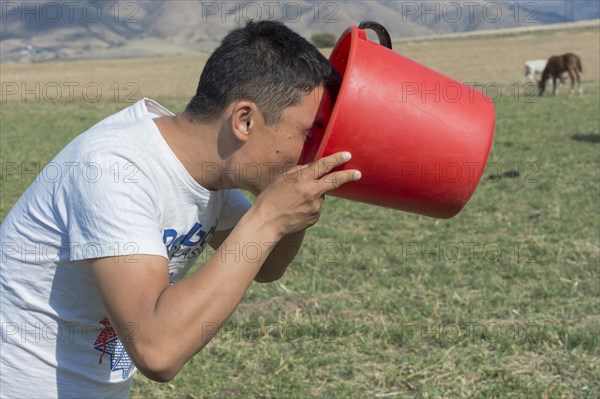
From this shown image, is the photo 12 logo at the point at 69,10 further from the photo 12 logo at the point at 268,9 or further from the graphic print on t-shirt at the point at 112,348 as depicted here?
the graphic print on t-shirt at the point at 112,348

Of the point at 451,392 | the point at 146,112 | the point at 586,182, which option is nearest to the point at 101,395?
the point at 146,112

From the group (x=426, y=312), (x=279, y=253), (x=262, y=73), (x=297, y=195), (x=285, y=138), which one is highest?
(x=262, y=73)

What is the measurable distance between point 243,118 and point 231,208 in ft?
1.65

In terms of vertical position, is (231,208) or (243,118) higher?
(243,118)

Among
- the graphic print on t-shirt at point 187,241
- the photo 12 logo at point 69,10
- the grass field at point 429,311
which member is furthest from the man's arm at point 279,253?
the photo 12 logo at point 69,10

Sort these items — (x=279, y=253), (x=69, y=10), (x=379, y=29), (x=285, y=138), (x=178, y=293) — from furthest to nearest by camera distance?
(x=69, y=10)
(x=279, y=253)
(x=379, y=29)
(x=285, y=138)
(x=178, y=293)

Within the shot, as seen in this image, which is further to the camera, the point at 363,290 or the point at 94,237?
the point at 363,290

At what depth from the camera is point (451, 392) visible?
3.31 meters

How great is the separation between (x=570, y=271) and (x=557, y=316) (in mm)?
780

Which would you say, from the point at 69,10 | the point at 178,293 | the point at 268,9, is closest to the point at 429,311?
the point at 178,293

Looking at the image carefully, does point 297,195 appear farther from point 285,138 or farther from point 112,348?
point 112,348

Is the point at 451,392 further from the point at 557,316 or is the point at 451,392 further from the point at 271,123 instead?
the point at 271,123

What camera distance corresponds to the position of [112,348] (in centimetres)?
201

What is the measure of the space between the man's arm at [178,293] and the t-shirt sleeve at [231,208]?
19.9 inches
